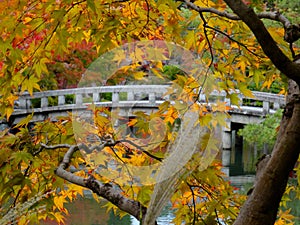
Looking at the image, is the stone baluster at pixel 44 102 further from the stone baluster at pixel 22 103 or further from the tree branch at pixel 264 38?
the tree branch at pixel 264 38

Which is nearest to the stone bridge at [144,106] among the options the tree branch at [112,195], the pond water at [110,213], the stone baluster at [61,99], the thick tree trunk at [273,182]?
the stone baluster at [61,99]

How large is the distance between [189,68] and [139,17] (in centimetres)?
26

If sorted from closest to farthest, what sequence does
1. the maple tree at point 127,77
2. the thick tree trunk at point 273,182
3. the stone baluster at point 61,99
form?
1. the thick tree trunk at point 273,182
2. the maple tree at point 127,77
3. the stone baluster at point 61,99

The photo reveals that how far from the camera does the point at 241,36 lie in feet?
7.39

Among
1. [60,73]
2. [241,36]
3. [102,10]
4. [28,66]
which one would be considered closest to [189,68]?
[241,36]

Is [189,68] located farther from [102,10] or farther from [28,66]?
[28,66]

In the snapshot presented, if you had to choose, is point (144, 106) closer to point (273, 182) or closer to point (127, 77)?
point (127, 77)

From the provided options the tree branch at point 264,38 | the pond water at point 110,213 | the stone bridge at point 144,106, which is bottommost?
the pond water at point 110,213

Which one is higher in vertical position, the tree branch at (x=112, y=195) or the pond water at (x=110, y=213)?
the tree branch at (x=112, y=195)

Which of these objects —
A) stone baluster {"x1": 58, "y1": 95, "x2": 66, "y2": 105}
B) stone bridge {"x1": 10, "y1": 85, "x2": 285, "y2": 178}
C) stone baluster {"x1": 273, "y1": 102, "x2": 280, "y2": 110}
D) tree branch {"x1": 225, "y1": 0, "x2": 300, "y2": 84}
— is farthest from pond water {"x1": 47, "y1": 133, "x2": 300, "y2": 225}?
tree branch {"x1": 225, "y1": 0, "x2": 300, "y2": 84}

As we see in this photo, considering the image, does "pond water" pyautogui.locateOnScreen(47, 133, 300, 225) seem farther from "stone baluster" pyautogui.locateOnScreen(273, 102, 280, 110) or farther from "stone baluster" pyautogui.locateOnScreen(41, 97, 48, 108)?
"stone baluster" pyautogui.locateOnScreen(41, 97, 48, 108)

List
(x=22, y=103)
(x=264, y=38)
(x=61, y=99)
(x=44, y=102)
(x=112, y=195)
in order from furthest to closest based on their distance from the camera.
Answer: (x=22, y=103) < (x=44, y=102) < (x=61, y=99) < (x=112, y=195) < (x=264, y=38)

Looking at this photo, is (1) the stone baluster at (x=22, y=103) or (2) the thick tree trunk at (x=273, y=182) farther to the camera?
(1) the stone baluster at (x=22, y=103)

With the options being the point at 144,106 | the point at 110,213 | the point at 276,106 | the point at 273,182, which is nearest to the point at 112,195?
the point at 273,182
